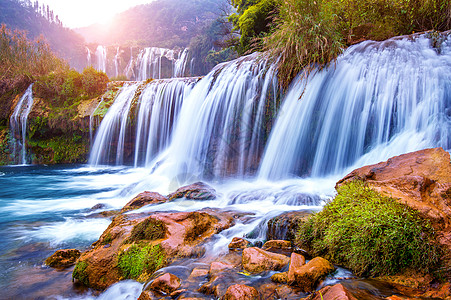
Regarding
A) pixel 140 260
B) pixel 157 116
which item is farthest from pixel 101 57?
pixel 140 260

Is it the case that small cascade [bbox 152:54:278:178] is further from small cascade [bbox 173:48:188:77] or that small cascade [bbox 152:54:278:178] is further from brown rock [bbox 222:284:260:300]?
small cascade [bbox 173:48:188:77]

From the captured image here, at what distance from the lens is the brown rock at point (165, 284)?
2.20 meters

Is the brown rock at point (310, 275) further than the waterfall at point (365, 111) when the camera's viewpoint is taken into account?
No

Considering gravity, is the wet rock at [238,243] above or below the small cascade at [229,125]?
below

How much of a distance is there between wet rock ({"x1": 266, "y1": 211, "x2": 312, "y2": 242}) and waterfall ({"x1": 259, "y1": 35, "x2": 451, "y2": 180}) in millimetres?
2484

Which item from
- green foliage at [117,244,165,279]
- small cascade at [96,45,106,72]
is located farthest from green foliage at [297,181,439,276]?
small cascade at [96,45,106,72]

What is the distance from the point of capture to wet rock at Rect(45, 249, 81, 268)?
325cm

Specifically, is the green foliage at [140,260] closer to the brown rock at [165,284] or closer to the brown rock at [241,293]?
the brown rock at [165,284]

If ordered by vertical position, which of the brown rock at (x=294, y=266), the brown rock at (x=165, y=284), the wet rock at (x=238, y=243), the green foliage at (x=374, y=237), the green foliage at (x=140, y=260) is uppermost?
the green foliage at (x=374, y=237)

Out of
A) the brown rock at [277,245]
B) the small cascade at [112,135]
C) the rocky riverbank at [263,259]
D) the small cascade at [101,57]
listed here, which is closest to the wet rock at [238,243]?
the rocky riverbank at [263,259]

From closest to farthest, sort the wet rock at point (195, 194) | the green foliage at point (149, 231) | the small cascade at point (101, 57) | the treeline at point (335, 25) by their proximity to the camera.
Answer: the green foliage at point (149, 231), the wet rock at point (195, 194), the treeline at point (335, 25), the small cascade at point (101, 57)

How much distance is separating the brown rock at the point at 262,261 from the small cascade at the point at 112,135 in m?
10.1

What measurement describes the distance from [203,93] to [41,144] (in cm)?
938

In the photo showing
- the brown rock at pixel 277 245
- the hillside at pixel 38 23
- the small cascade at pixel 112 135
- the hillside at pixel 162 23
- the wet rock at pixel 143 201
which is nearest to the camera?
the brown rock at pixel 277 245
